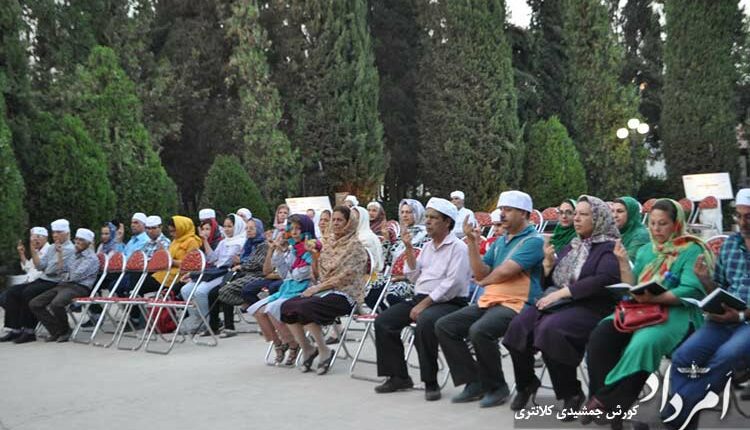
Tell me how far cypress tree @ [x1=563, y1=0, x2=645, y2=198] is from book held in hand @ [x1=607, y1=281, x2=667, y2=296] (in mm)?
22564

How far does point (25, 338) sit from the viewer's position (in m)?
11.0

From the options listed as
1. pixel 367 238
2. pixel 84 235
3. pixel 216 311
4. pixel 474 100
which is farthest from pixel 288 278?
pixel 474 100

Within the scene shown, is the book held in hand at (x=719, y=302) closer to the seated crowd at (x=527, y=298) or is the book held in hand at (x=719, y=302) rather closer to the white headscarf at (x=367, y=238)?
the seated crowd at (x=527, y=298)

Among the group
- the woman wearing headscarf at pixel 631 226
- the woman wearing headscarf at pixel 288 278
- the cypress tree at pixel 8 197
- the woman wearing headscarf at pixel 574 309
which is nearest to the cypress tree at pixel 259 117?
the cypress tree at pixel 8 197

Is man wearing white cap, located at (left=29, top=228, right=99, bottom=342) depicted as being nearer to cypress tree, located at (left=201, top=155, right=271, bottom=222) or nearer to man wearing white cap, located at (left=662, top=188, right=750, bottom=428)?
man wearing white cap, located at (left=662, top=188, right=750, bottom=428)

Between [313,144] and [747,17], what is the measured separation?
15.4 meters

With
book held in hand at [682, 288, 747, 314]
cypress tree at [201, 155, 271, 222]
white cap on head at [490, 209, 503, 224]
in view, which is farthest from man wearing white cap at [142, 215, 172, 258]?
cypress tree at [201, 155, 271, 222]

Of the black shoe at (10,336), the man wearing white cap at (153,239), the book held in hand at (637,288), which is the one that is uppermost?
the book held in hand at (637,288)

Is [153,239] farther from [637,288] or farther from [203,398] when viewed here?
[637,288]

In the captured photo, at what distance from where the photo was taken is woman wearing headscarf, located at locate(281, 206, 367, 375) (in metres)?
7.86

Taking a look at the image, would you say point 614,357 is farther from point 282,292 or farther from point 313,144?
point 313,144

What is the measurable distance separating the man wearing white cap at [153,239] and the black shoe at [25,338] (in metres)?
1.65

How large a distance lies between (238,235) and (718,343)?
709 cm

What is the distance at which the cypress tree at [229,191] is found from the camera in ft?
69.1
